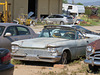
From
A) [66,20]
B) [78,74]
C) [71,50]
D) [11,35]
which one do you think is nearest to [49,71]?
[78,74]

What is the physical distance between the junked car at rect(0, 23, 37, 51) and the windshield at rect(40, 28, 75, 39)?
1.05 metres

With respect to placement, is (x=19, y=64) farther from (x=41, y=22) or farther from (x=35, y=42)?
(x=41, y=22)

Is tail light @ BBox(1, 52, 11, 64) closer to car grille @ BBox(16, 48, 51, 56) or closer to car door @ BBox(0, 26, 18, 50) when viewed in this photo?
car grille @ BBox(16, 48, 51, 56)

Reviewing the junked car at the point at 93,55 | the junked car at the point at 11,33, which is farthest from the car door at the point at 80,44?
the junked car at the point at 11,33

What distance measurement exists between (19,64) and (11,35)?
5.03 feet

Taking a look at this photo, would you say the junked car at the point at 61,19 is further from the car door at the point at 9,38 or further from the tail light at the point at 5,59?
the tail light at the point at 5,59

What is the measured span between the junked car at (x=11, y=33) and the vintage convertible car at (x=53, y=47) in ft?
2.56

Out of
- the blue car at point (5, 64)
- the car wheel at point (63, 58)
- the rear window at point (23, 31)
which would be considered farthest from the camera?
the rear window at point (23, 31)

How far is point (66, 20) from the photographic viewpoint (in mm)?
34969

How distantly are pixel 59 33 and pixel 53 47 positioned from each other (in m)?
1.65

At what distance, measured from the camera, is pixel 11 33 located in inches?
403

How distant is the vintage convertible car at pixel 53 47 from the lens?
8359 mm

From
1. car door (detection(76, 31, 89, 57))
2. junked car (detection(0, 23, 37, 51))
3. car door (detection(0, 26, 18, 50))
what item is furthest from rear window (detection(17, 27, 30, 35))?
car door (detection(76, 31, 89, 57))

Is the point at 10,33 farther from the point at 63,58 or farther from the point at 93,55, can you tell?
the point at 93,55
